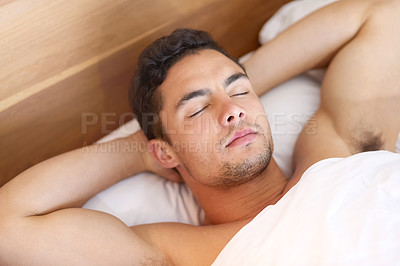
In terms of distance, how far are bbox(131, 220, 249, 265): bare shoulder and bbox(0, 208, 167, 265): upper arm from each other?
0.18 ft

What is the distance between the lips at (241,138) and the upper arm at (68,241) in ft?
1.20

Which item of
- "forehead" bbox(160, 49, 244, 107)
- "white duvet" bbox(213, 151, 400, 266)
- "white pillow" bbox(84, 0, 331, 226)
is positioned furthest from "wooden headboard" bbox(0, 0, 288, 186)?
"white duvet" bbox(213, 151, 400, 266)

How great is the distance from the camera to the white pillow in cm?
136

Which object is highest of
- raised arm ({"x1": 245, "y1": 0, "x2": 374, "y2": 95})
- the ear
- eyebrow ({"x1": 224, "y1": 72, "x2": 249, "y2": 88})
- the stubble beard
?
eyebrow ({"x1": 224, "y1": 72, "x2": 249, "y2": 88})

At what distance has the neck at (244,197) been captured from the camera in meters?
1.26

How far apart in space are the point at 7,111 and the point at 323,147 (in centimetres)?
93

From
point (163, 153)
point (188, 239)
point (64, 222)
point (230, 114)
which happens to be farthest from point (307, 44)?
point (64, 222)

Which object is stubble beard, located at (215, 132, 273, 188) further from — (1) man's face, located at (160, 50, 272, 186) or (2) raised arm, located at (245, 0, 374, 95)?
(2) raised arm, located at (245, 0, 374, 95)

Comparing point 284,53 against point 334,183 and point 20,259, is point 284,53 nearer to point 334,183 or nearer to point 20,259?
point 334,183

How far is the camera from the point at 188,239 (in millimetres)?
1205

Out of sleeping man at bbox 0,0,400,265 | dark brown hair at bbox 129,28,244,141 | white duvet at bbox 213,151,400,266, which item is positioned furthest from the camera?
dark brown hair at bbox 129,28,244,141

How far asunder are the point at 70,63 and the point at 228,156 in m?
0.57

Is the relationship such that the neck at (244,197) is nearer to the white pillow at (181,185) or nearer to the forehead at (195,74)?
the white pillow at (181,185)

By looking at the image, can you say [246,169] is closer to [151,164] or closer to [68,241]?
[151,164]
